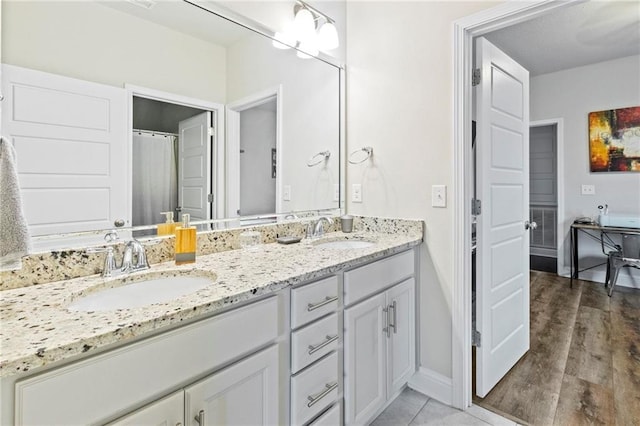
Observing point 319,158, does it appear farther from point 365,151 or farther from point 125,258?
point 125,258

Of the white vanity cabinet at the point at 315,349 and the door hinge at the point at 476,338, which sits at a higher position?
the white vanity cabinet at the point at 315,349

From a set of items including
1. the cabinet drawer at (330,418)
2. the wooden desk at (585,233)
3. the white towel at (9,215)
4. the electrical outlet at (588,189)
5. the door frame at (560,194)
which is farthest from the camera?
the door frame at (560,194)

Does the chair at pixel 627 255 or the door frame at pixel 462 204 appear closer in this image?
the door frame at pixel 462 204

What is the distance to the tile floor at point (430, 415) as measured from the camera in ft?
5.34

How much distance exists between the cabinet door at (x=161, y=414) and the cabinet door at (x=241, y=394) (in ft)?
0.06

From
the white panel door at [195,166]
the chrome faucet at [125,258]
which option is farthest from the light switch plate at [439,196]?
the chrome faucet at [125,258]

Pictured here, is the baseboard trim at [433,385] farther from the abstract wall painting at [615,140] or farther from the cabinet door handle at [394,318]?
the abstract wall painting at [615,140]

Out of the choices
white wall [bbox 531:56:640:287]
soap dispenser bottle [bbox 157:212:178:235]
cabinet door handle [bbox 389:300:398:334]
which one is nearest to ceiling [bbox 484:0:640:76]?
white wall [bbox 531:56:640:287]

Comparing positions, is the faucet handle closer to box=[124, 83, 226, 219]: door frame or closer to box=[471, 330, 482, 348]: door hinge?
box=[124, 83, 226, 219]: door frame

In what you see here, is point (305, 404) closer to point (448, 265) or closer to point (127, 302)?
point (127, 302)

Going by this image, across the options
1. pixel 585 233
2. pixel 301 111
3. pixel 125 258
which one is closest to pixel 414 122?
pixel 301 111

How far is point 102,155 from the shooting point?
46.7 inches

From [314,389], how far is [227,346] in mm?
447

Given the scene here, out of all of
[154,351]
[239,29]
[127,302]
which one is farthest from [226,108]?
[154,351]
